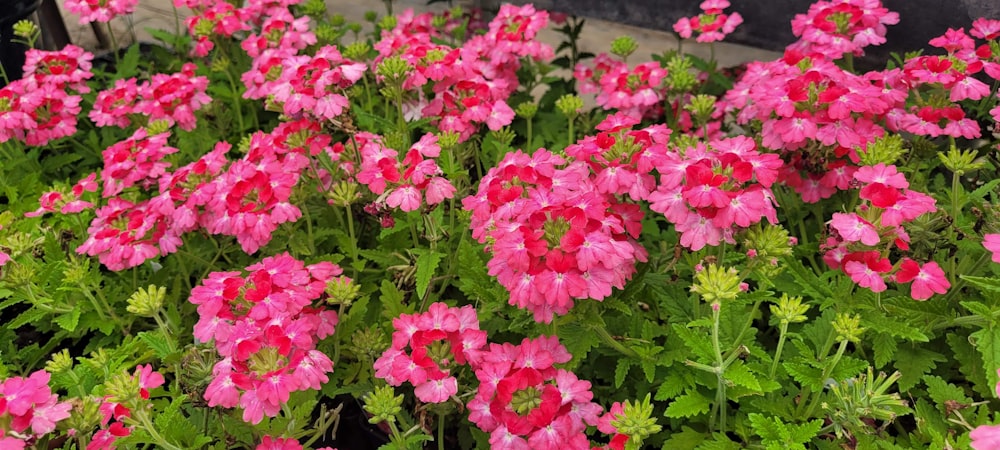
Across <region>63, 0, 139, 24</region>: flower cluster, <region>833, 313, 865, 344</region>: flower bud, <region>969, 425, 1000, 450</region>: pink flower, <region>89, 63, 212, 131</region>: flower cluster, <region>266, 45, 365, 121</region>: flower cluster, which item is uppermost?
<region>63, 0, 139, 24</region>: flower cluster

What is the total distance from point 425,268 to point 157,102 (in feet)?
4.41

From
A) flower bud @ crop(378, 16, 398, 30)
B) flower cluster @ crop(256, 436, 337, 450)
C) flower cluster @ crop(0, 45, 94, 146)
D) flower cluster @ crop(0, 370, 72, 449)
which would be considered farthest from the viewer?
flower bud @ crop(378, 16, 398, 30)

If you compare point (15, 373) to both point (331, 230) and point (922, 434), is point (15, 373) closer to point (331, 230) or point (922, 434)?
point (331, 230)

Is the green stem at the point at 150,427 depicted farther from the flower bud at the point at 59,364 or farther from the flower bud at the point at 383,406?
the flower bud at the point at 383,406

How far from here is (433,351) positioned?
4.80 ft

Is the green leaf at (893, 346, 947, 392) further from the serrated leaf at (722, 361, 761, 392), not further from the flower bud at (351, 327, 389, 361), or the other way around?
the flower bud at (351, 327, 389, 361)

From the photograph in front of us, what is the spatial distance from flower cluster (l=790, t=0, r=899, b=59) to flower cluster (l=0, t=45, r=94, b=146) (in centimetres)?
261

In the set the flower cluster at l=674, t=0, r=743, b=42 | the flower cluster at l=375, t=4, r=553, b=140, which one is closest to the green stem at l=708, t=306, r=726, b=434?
the flower cluster at l=375, t=4, r=553, b=140

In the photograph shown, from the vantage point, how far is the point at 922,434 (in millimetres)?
1473

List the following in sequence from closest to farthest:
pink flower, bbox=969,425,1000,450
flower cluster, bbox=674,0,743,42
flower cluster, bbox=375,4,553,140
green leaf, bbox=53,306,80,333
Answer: pink flower, bbox=969,425,1000,450 < green leaf, bbox=53,306,80,333 < flower cluster, bbox=375,4,553,140 < flower cluster, bbox=674,0,743,42

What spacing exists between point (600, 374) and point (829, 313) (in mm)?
584

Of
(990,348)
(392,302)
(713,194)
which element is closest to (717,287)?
(713,194)

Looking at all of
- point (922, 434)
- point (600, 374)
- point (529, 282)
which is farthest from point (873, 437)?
point (529, 282)

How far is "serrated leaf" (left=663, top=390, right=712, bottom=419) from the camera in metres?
1.49
